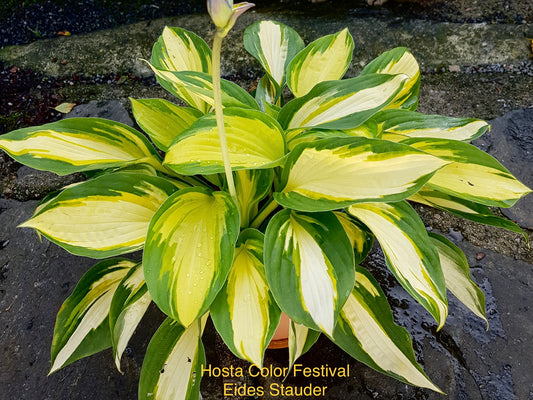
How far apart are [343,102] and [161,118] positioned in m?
0.38

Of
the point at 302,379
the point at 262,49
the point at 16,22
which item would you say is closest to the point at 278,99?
the point at 262,49

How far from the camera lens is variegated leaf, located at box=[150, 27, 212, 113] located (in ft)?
3.34

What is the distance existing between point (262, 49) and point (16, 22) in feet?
4.43

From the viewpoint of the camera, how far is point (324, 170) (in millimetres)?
709

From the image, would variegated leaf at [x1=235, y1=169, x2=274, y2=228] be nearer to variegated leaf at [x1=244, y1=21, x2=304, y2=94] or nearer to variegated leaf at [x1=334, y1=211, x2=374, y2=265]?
variegated leaf at [x1=334, y1=211, x2=374, y2=265]

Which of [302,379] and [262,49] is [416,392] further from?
[262,49]

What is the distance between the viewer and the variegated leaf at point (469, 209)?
0.84 m

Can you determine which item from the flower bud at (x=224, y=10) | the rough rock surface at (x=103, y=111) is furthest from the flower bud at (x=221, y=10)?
the rough rock surface at (x=103, y=111)

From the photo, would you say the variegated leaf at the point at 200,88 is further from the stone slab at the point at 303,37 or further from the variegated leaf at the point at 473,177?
the stone slab at the point at 303,37

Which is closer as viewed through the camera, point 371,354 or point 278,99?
point 371,354

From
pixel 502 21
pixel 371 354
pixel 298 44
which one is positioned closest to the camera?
pixel 371 354

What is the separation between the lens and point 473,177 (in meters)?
0.81

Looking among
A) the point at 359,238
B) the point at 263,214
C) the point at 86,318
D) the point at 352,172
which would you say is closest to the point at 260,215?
the point at 263,214

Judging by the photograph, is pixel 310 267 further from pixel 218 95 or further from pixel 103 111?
pixel 103 111
